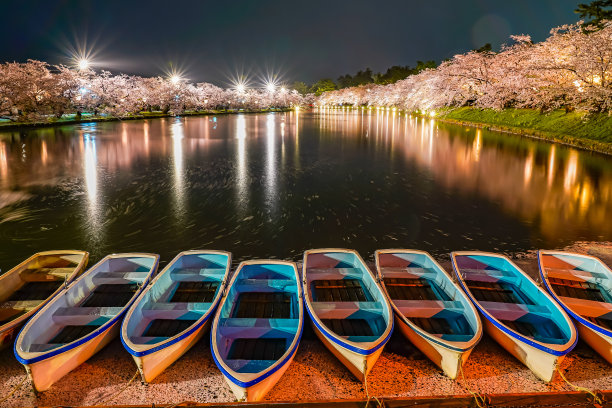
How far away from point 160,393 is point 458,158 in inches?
936

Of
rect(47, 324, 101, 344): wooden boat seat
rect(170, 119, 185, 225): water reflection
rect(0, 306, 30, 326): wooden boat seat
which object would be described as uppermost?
rect(170, 119, 185, 225): water reflection

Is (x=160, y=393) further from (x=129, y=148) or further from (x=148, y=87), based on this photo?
(x=148, y=87)

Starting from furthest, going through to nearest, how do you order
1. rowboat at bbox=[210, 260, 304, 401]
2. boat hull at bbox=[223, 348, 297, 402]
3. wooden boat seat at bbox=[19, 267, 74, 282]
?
wooden boat seat at bbox=[19, 267, 74, 282] → rowboat at bbox=[210, 260, 304, 401] → boat hull at bbox=[223, 348, 297, 402]

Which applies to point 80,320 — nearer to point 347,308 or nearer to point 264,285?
point 264,285

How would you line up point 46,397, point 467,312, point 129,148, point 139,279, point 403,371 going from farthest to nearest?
point 129,148
point 139,279
point 467,312
point 403,371
point 46,397

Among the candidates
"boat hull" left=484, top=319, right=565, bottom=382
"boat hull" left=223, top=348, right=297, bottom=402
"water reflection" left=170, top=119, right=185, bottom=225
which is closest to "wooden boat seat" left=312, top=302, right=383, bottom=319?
"boat hull" left=223, top=348, right=297, bottom=402

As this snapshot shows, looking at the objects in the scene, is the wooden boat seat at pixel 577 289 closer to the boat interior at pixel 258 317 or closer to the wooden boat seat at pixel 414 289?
the wooden boat seat at pixel 414 289

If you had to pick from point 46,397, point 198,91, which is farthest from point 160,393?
point 198,91

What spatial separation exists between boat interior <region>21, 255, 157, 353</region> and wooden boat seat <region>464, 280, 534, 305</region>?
656cm

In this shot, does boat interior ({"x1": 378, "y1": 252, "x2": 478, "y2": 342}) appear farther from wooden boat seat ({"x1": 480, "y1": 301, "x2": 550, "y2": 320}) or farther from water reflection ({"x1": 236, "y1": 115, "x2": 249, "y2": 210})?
water reflection ({"x1": 236, "y1": 115, "x2": 249, "y2": 210})

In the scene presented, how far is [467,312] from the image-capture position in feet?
18.9

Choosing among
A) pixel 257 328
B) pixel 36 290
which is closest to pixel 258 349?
pixel 257 328

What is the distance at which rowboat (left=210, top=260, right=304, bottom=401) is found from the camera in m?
4.45

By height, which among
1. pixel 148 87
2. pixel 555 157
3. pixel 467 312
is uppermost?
pixel 148 87
